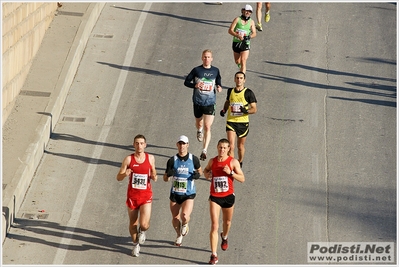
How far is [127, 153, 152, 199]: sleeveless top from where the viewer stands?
13422 millimetres

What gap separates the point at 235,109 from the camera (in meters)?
15.7

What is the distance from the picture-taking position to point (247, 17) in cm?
1938

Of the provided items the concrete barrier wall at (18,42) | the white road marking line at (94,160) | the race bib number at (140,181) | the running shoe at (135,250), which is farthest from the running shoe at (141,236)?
the concrete barrier wall at (18,42)

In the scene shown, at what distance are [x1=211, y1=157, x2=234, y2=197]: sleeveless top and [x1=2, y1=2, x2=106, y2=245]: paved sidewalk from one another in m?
3.39

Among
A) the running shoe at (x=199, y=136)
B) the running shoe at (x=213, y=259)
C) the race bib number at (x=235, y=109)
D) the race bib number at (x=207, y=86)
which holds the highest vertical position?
the race bib number at (x=207, y=86)

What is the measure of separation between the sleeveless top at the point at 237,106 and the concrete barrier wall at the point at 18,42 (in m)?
4.40

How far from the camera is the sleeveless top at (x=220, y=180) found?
13.4 metres

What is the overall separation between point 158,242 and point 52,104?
4870 millimetres

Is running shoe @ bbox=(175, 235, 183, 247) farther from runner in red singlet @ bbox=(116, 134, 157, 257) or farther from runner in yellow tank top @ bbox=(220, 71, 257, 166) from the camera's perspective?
runner in yellow tank top @ bbox=(220, 71, 257, 166)

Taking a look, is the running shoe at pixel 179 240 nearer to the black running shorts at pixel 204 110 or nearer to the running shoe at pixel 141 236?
the running shoe at pixel 141 236

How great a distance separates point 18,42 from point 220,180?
22.5ft

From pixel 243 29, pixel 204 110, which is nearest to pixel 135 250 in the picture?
pixel 204 110

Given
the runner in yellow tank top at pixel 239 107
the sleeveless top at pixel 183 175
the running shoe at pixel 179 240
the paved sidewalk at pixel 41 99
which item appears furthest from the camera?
the runner in yellow tank top at pixel 239 107

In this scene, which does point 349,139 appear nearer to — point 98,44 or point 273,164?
point 273,164
